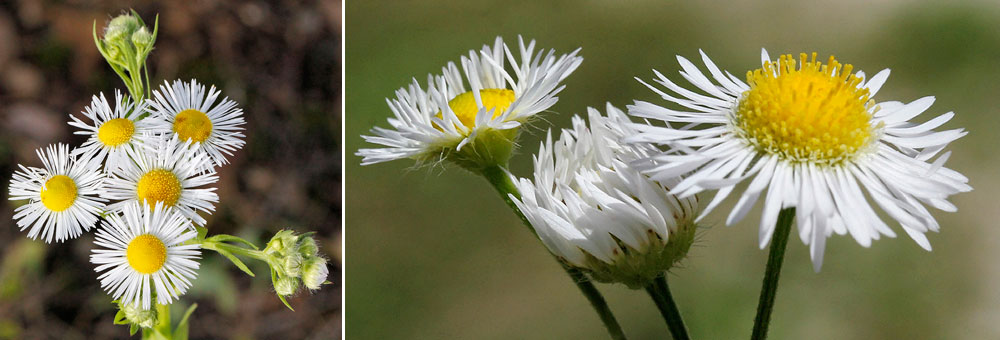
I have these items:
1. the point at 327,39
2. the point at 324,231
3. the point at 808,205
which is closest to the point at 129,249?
the point at 808,205

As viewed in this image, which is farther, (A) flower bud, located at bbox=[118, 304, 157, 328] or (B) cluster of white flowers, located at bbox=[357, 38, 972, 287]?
(A) flower bud, located at bbox=[118, 304, 157, 328]

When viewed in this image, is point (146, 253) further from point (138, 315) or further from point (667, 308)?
point (667, 308)

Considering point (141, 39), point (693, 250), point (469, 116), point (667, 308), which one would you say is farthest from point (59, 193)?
point (693, 250)

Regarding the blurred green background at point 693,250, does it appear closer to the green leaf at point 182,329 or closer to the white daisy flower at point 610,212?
the green leaf at point 182,329

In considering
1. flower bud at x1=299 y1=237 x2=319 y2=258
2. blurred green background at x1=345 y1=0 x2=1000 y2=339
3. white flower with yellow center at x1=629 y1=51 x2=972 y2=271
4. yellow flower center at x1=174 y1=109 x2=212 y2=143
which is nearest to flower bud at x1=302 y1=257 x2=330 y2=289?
flower bud at x1=299 y1=237 x2=319 y2=258

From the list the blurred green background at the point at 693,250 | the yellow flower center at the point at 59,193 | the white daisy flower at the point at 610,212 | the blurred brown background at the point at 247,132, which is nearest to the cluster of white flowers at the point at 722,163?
the white daisy flower at the point at 610,212

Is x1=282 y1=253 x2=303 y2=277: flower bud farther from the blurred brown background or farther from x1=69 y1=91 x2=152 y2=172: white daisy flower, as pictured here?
the blurred brown background
